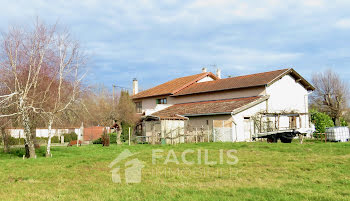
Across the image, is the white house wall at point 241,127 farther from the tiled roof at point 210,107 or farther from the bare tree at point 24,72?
the bare tree at point 24,72

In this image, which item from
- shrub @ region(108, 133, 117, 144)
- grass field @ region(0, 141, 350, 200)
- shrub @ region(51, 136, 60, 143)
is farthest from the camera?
shrub @ region(51, 136, 60, 143)

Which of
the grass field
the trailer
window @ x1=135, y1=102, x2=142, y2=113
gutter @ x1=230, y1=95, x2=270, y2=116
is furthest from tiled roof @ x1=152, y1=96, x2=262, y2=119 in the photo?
the grass field

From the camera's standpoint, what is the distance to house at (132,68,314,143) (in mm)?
30484

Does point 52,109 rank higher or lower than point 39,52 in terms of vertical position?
lower

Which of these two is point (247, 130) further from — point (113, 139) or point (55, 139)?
point (55, 139)

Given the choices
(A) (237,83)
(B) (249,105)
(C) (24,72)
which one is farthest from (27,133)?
(A) (237,83)

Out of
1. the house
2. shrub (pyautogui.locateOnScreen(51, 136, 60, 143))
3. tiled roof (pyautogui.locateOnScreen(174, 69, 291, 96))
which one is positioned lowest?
shrub (pyautogui.locateOnScreen(51, 136, 60, 143))

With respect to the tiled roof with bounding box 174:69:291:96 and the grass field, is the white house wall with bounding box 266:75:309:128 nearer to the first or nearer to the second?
the tiled roof with bounding box 174:69:291:96

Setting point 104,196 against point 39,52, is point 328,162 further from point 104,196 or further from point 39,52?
point 39,52

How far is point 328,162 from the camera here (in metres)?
13.5

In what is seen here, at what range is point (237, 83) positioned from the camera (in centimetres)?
3744

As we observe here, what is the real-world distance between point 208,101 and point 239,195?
3055 centimetres

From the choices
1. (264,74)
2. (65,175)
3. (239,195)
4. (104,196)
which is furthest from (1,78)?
(264,74)

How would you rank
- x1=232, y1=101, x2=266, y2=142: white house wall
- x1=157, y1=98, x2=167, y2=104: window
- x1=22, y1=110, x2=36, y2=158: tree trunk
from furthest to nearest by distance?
x1=157, y1=98, x2=167, y2=104: window, x1=232, y1=101, x2=266, y2=142: white house wall, x1=22, y1=110, x2=36, y2=158: tree trunk
